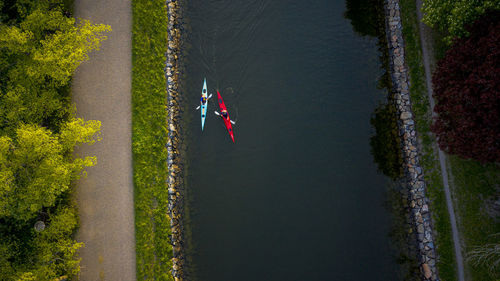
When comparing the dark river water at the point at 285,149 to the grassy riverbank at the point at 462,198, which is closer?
the grassy riverbank at the point at 462,198

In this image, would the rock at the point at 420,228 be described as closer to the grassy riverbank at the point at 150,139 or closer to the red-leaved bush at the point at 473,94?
the red-leaved bush at the point at 473,94

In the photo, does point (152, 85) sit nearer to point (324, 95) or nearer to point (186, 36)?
point (186, 36)

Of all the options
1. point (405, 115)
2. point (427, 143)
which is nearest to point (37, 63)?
point (405, 115)

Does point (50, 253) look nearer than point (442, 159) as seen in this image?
Yes

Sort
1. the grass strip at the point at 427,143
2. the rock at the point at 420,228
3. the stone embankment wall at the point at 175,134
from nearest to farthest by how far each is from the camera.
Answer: the grass strip at the point at 427,143 < the rock at the point at 420,228 < the stone embankment wall at the point at 175,134

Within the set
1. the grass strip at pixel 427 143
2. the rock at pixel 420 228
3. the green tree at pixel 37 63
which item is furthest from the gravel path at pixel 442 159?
the green tree at pixel 37 63

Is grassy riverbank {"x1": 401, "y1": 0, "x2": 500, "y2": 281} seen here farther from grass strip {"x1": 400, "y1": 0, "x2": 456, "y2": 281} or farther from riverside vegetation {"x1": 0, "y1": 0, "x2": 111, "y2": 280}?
riverside vegetation {"x1": 0, "y1": 0, "x2": 111, "y2": 280}

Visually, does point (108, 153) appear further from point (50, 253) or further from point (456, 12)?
point (456, 12)
